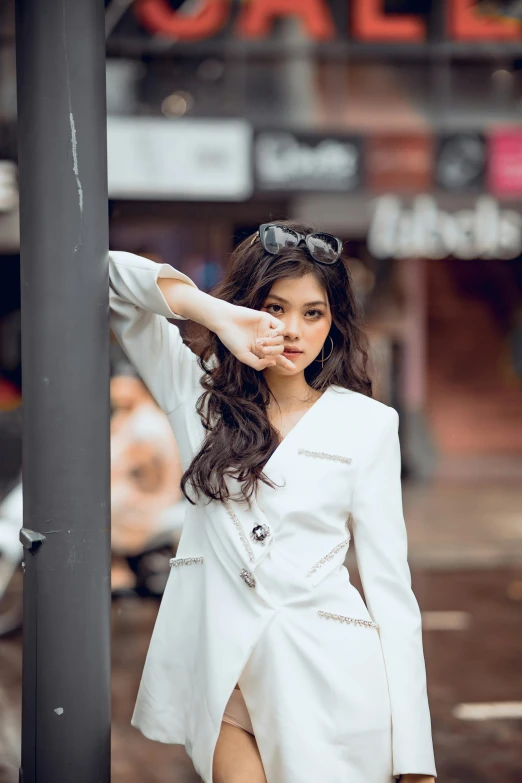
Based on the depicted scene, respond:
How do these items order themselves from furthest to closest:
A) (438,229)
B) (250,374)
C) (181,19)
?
(438,229), (181,19), (250,374)

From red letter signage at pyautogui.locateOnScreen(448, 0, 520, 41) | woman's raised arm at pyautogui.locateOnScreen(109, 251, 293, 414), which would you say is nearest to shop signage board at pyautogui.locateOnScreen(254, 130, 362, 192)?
red letter signage at pyautogui.locateOnScreen(448, 0, 520, 41)

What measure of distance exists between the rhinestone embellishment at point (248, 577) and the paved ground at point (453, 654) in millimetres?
2629

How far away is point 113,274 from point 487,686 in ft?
13.9

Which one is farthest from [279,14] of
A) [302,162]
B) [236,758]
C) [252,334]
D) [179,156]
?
[236,758]

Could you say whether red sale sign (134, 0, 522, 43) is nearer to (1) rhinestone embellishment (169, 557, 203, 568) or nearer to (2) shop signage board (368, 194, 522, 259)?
(2) shop signage board (368, 194, 522, 259)

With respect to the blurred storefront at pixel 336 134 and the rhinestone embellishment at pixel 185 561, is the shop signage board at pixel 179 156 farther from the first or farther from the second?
the rhinestone embellishment at pixel 185 561

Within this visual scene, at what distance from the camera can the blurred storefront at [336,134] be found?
1213 cm

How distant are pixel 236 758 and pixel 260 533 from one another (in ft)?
1.64

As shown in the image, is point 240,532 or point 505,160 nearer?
point 240,532

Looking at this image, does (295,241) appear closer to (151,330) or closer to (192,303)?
(192,303)

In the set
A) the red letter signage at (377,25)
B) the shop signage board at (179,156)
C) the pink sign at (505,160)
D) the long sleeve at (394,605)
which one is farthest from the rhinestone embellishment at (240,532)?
the red letter signage at (377,25)

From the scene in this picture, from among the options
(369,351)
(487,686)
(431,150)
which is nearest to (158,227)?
(431,150)

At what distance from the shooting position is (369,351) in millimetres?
2680

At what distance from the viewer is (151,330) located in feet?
7.83
